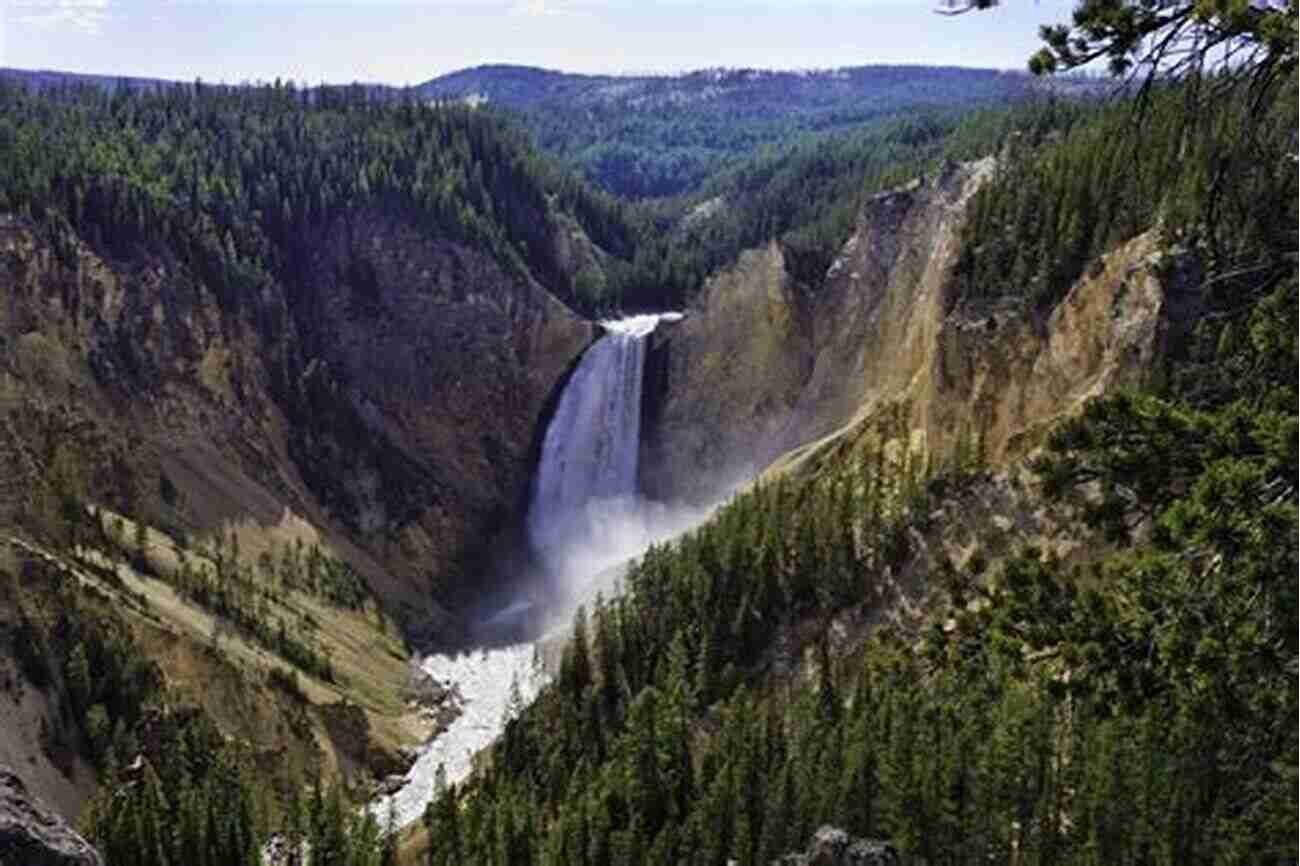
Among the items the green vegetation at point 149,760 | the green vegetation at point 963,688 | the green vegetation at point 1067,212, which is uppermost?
the green vegetation at point 1067,212

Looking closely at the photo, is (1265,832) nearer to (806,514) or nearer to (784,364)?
(806,514)

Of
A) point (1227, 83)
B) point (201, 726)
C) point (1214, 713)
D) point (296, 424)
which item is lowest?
point (201, 726)

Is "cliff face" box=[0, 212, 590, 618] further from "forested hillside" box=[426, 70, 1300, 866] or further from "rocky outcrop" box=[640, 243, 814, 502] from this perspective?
"forested hillside" box=[426, 70, 1300, 866]

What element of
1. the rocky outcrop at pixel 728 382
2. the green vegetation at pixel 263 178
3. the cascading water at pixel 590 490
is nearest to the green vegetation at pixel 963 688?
the rocky outcrop at pixel 728 382

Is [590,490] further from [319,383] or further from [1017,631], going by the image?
[1017,631]

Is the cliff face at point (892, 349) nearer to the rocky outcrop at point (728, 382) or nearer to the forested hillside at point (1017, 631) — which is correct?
the rocky outcrop at point (728, 382)

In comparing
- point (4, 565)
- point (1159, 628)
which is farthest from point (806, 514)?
point (1159, 628)
